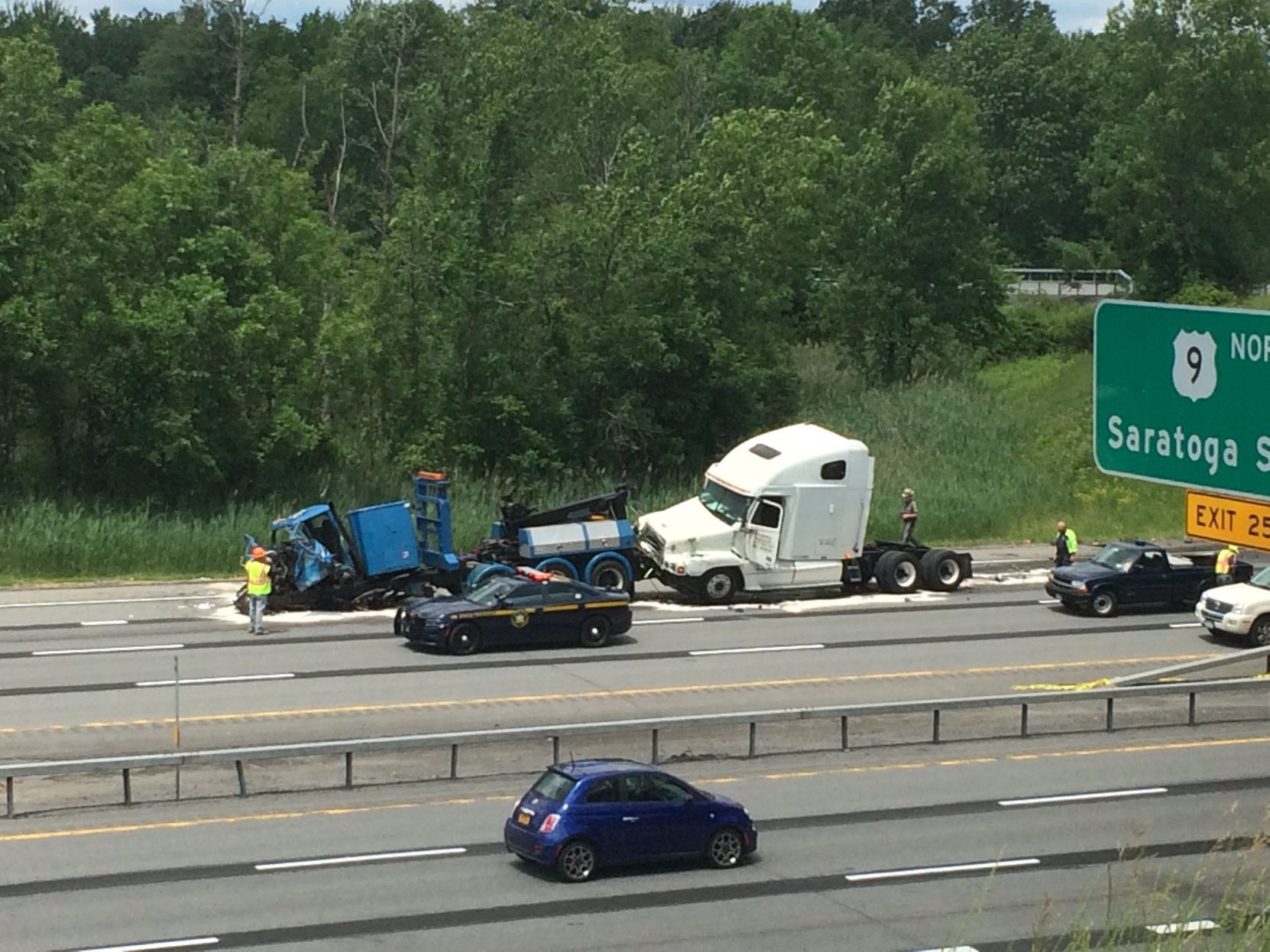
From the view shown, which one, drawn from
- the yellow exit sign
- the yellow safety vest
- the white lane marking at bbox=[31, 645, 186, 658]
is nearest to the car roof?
the yellow exit sign

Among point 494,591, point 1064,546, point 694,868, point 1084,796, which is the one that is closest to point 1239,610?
point 1064,546

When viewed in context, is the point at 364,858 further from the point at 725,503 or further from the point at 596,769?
the point at 725,503

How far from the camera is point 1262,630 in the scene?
31.0 meters

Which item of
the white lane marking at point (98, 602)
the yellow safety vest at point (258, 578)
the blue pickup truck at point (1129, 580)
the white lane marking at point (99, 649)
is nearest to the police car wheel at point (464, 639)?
the yellow safety vest at point (258, 578)

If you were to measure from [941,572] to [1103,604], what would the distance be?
3720 mm

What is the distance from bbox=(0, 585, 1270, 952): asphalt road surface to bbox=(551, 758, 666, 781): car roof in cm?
103

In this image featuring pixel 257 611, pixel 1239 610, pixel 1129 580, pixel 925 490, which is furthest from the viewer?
pixel 925 490

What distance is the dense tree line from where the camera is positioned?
45.2 metres

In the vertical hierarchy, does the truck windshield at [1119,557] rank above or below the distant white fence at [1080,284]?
below

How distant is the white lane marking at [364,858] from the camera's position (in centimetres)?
1717

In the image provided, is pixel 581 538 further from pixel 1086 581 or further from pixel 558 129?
pixel 558 129

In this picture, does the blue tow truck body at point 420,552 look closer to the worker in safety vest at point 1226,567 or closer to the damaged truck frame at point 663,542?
the damaged truck frame at point 663,542

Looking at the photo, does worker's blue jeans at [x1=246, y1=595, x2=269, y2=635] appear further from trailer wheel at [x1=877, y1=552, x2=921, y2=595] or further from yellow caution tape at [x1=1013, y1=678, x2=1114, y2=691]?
yellow caution tape at [x1=1013, y1=678, x2=1114, y2=691]

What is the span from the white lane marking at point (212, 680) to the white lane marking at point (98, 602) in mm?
8047
